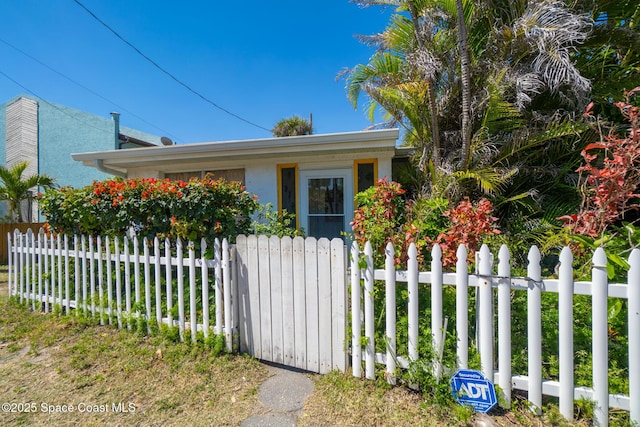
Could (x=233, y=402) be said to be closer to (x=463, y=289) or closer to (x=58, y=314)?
(x=463, y=289)

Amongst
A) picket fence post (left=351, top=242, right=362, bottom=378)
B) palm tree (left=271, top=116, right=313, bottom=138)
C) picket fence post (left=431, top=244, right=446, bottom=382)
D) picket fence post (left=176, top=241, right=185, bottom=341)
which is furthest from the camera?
palm tree (left=271, top=116, right=313, bottom=138)

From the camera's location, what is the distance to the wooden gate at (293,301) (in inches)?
100

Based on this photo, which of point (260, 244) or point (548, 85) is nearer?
point (260, 244)

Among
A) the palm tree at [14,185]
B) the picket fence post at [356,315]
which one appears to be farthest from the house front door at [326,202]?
the palm tree at [14,185]

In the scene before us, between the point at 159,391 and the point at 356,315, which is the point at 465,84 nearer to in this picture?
the point at 356,315

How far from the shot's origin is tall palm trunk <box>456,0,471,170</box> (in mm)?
4051

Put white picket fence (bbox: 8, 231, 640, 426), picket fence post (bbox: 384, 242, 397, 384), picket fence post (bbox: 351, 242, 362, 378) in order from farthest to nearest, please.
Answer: picket fence post (bbox: 351, 242, 362, 378) < picket fence post (bbox: 384, 242, 397, 384) < white picket fence (bbox: 8, 231, 640, 426)

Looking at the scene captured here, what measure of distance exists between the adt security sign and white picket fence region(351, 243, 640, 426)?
70 mm

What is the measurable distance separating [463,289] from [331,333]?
1174 mm

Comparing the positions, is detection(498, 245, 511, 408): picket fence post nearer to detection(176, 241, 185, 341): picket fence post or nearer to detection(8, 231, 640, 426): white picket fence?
detection(8, 231, 640, 426): white picket fence

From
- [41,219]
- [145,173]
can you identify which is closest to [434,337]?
→ [145,173]

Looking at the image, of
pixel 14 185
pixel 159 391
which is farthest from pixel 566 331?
pixel 14 185

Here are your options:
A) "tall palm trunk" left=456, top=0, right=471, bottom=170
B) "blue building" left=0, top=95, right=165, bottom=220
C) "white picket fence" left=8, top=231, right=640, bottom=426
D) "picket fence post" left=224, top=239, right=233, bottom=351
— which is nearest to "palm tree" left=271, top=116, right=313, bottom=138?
"blue building" left=0, top=95, right=165, bottom=220

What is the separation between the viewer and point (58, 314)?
3955mm
